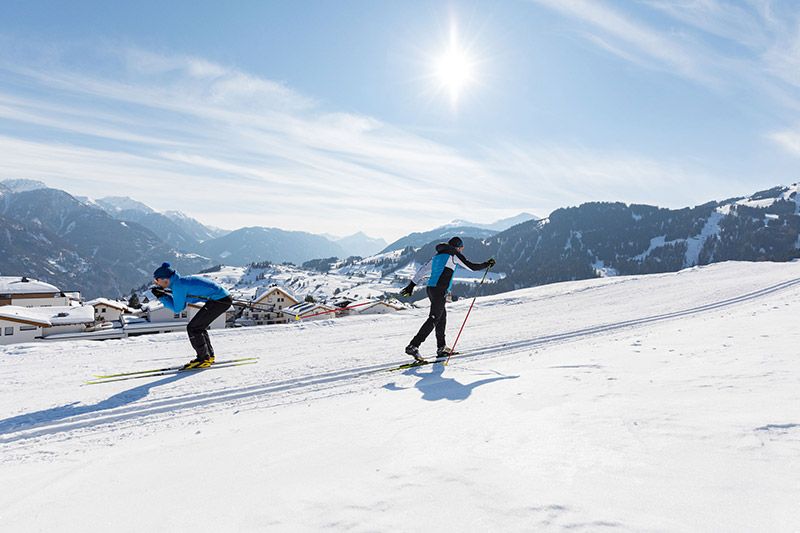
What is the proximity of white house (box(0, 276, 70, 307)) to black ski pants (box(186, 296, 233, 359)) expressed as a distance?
294 feet

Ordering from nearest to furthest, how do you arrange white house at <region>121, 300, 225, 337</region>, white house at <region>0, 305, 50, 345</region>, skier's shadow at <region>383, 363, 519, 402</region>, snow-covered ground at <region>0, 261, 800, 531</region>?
snow-covered ground at <region>0, 261, 800, 531</region> → skier's shadow at <region>383, 363, 519, 402</region> → white house at <region>0, 305, 50, 345</region> → white house at <region>121, 300, 225, 337</region>

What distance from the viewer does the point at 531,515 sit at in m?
2.40

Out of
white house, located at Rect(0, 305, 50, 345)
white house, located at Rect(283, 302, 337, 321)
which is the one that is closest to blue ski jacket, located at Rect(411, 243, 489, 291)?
white house, located at Rect(283, 302, 337, 321)

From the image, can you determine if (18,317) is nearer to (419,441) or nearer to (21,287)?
(419,441)

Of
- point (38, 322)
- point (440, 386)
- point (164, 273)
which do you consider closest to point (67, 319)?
point (38, 322)

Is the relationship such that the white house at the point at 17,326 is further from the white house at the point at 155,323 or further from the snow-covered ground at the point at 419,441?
the snow-covered ground at the point at 419,441

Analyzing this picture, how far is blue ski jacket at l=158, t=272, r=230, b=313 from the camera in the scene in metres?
8.18

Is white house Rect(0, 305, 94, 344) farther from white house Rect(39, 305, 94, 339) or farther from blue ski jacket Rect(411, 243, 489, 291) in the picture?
blue ski jacket Rect(411, 243, 489, 291)

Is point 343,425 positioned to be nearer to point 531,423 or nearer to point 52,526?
point 531,423

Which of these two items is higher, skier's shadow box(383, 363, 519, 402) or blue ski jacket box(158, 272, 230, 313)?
blue ski jacket box(158, 272, 230, 313)

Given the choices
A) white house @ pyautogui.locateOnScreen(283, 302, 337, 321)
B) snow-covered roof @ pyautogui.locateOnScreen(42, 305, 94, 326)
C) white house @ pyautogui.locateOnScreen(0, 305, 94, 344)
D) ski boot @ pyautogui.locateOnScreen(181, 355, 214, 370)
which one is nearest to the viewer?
ski boot @ pyautogui.locateOnScreen(181, 355, 214, 370)

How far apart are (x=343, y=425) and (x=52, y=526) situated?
97.3 inches

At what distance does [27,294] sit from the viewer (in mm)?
72938

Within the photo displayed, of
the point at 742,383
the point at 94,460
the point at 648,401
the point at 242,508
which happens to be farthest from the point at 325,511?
the point at 742,383
